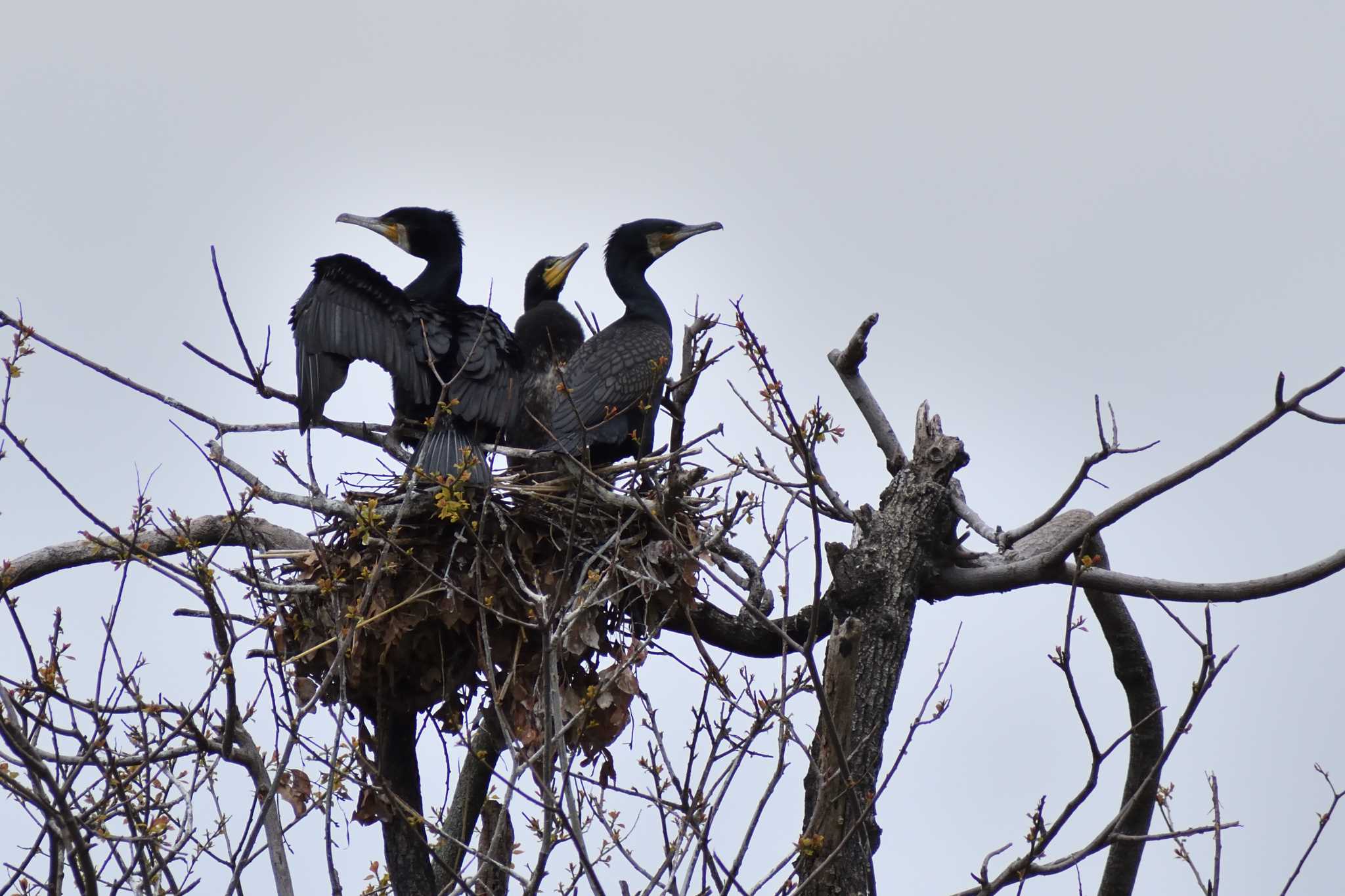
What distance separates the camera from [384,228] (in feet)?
24.9

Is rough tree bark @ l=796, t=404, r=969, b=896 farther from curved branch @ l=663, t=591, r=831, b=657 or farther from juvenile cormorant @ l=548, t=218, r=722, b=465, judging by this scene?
juvenile cormorant @ l=548, t=218, r=722, b=465

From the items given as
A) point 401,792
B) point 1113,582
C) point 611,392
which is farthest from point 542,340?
point 1113,582

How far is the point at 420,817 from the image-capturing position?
142 inches

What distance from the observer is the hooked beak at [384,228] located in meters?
7.51

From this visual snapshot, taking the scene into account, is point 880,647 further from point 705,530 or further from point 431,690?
point 431,690

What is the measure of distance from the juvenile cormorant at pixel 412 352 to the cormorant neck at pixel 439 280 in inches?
14.1

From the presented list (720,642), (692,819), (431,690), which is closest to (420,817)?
(692,819)

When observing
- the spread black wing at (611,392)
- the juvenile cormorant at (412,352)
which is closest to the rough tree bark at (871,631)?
the spread black wing at (611,392)

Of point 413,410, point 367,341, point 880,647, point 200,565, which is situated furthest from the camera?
point 413,410

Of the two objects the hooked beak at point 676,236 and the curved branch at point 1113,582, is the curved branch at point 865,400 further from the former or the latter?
the hooked beak at point 676,236

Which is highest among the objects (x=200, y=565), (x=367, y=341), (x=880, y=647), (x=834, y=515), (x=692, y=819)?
(x=367, y=341)

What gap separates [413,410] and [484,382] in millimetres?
428

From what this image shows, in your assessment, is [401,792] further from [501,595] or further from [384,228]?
[384,228]

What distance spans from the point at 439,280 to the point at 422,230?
0.33 m
